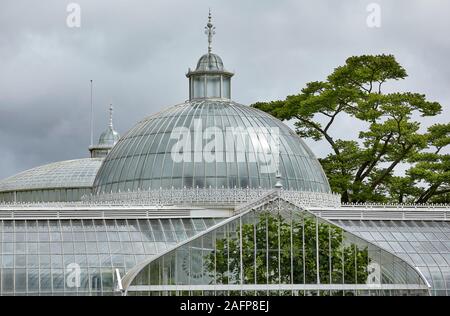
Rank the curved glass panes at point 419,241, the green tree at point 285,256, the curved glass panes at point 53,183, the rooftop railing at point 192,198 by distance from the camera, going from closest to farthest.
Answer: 1. the green tree at point 285,256
2. the curved glass panes at point 419,241
3. the rooftop railing at point 192,198
4. the curved glass panes at point 53,183

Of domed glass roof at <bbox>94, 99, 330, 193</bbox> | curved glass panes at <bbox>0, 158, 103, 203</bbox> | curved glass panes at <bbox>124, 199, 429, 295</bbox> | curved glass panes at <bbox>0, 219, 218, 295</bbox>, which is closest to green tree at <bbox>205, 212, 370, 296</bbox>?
curved glass panes at <bbox>124, 199, 429, 295</bbox>

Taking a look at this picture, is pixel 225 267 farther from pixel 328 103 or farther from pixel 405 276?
pixel 328 103

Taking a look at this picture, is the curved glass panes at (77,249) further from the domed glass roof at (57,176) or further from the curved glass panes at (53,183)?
the domed glass roof at (57,176)

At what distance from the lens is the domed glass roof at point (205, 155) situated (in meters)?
55.9

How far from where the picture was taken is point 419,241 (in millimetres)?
53156

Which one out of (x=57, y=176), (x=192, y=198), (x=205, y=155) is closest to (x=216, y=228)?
(x=192, y=198)

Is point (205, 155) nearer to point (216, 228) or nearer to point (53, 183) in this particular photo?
point (216, 228)

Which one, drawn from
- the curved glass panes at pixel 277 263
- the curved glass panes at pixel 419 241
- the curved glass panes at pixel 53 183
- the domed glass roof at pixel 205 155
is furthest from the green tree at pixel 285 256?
the curved glass panes at pixel 53 183

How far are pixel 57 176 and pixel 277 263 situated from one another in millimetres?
37132

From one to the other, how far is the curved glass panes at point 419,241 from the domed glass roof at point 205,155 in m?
4.36

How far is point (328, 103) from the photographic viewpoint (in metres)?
76.1

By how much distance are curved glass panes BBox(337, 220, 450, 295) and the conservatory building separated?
5 cm

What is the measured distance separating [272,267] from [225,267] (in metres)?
1.58
